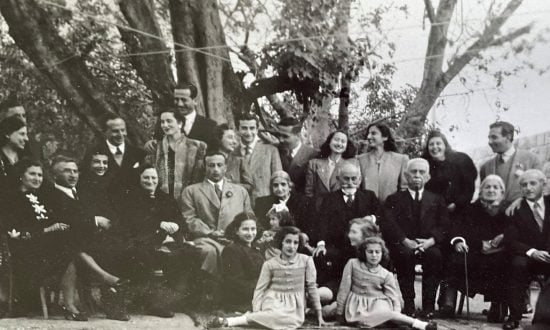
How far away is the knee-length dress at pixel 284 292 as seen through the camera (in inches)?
199

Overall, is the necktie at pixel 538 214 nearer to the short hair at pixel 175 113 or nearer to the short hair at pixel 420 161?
the short hair at pixel 420 161

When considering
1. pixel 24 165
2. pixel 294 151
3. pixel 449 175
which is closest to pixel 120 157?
pixel 24 165

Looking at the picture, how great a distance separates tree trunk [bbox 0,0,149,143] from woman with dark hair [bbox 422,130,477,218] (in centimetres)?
265

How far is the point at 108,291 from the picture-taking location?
519cm

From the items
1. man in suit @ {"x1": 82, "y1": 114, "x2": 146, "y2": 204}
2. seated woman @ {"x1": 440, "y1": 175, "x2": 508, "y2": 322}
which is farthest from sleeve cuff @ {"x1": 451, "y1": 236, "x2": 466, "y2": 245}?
man in suit @ {"x1": 82, "y1": 114, "x2": 146, "y2": 204}

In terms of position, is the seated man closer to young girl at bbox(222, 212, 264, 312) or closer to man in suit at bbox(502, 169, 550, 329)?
young girl at bbox(222, 212, 264, 312)

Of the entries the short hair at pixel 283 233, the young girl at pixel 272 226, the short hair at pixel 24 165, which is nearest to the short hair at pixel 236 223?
the young girl at pixel 272 226

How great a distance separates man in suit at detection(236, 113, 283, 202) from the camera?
18.2 ft

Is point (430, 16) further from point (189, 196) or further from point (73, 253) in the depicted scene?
point (73, 253)

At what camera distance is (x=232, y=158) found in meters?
5.60

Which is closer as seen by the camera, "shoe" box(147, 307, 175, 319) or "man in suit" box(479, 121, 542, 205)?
"shoe" box(147, 307, 175, 319)

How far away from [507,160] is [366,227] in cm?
125

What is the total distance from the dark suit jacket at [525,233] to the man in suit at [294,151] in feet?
5.27

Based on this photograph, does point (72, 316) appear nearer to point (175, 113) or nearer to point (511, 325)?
point (175, 113)
